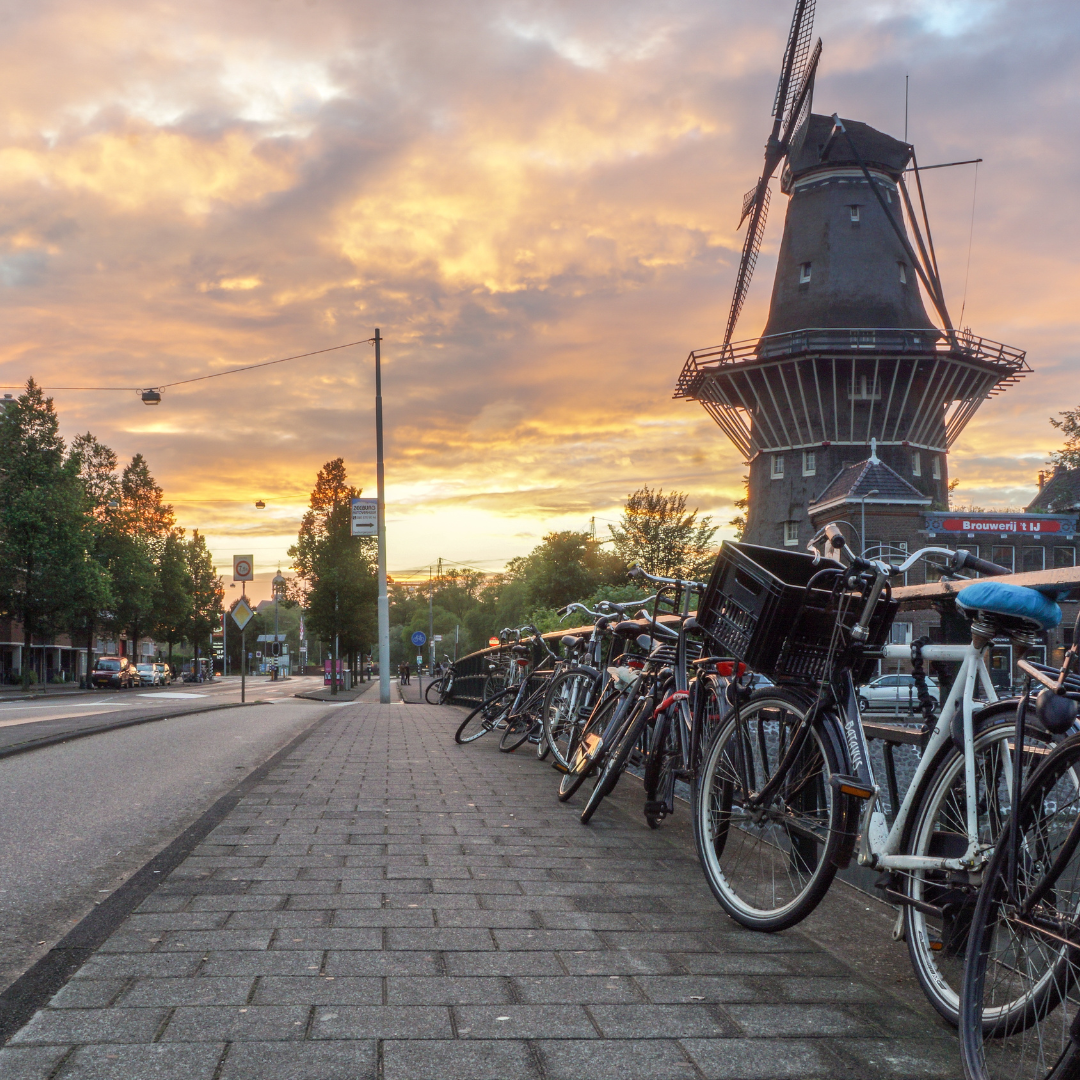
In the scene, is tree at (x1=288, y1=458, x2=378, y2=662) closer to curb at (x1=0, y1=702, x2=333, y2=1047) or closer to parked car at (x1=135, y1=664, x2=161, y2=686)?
parked car at (x1=135, y1=664, x2=161, y2=686)

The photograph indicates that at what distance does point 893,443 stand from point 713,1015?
47.2 meters

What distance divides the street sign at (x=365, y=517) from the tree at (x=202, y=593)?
5609cm

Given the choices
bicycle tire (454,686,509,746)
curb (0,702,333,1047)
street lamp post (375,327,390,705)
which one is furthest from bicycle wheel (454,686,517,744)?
street lamp post (375,327,390,705)

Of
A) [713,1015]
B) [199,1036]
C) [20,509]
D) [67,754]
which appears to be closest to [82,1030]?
[199,1036]

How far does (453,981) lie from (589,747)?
10.7 feet

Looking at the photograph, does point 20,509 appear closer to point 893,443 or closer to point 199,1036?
point 893,443

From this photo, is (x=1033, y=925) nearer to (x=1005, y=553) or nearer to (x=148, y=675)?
(x=1005, y=553)

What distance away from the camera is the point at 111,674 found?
49875mm

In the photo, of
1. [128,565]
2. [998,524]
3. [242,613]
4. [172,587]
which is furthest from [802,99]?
[172,587]

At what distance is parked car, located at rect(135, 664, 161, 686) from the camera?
2316 inches

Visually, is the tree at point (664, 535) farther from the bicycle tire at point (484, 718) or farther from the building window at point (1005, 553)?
the bicycle tire at point (484, 718)

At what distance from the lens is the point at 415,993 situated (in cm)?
309

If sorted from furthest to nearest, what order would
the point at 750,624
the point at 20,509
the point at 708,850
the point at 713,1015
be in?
1. the point at 20,509
2. the point at 708,850
3. the point at 750,624
4. the point at 713,1015

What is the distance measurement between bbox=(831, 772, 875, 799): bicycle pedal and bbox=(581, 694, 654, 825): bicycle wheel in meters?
2.40
